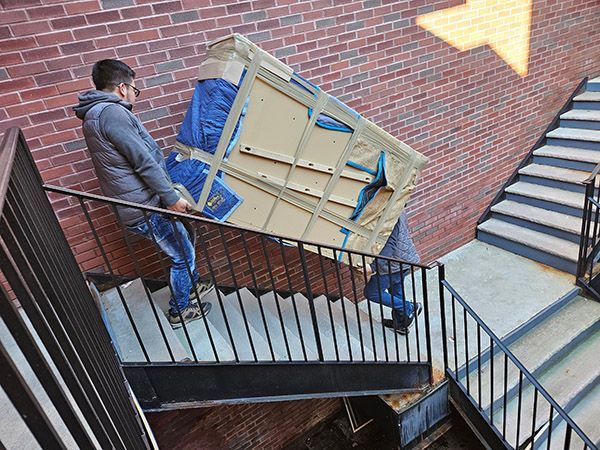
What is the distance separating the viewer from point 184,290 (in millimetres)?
2689

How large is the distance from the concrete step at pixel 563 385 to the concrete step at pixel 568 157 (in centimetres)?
207

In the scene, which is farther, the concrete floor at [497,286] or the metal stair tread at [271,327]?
the concrete floor at [497,286]

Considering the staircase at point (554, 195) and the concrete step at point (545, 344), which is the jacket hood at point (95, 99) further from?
the staircase at point (554, 195)

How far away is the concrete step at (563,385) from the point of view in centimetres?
332

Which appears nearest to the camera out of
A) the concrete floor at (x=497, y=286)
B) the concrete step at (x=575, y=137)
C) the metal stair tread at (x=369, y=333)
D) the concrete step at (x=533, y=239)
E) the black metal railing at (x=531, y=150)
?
the metal stair tread at (x=369, y=333)

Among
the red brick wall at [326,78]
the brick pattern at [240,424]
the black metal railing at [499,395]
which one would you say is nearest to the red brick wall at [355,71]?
the red brick wall at [326,78]

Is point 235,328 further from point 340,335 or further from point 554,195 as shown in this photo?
point 554,195

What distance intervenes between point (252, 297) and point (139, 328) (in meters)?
1.08

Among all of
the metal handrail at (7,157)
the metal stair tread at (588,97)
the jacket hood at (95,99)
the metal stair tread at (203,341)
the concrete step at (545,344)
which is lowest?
the concrete step at (545,344)

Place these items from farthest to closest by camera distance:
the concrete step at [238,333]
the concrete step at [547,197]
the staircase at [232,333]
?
the concrete step at [547,197] → the concrete step at [238,333] → the staircase at [232,333]

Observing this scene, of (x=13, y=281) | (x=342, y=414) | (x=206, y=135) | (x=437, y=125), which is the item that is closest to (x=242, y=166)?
(x=206, y=135)

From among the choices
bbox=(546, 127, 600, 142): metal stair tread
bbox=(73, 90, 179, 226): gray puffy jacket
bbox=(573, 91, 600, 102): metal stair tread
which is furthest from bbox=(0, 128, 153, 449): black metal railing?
bbox=(573, 91, 600, 102): metal stair tread

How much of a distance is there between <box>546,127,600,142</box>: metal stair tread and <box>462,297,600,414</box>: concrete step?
2.06 m

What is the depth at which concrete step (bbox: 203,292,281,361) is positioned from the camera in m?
2.60
